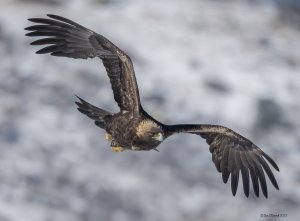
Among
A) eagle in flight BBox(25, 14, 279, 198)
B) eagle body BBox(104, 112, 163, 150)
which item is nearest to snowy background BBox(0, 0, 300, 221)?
eagle in flight BBox(25, 14, 279, 198)

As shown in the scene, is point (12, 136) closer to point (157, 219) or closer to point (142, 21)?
point (157, 219)

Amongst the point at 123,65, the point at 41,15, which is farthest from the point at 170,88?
the point at 123,65

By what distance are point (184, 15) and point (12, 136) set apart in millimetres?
9588

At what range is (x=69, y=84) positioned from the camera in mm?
29828

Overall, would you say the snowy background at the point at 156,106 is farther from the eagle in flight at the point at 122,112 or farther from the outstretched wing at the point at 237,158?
the eagle in flight at the point at 122,112

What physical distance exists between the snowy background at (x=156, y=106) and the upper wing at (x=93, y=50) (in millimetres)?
8552

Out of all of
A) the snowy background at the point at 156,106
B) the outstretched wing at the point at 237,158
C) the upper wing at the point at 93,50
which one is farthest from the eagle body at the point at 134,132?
the snowy background at the point at 156,106

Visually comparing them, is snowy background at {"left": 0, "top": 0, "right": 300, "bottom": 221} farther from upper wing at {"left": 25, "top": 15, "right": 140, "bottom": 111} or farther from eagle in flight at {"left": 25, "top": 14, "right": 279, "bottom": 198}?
upper wing at {"left": 25, "top": 15, "right": 140, "bottom": 111}

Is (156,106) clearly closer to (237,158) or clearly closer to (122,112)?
(237,158)

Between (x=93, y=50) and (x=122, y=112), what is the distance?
1125mm

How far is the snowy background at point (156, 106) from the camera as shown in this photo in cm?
2592

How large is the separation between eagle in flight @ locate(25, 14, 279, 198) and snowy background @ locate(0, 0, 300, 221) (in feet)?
24.6

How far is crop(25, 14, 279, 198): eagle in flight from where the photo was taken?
648 inches

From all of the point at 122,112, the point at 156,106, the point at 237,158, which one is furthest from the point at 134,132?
the point at 156,106
